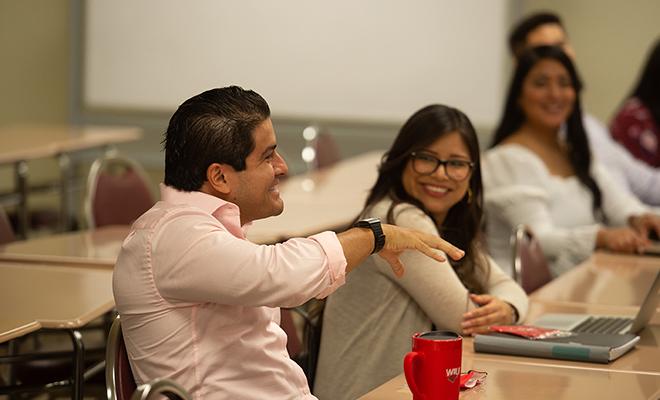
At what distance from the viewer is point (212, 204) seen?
2109 mm

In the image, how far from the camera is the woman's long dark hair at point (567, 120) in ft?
14.9

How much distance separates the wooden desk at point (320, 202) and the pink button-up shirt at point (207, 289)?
1425 millimetres

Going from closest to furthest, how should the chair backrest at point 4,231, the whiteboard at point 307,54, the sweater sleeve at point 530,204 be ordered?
the chair backrest at point 4,231, the sweater sleeve at point 530,204, the whiteboard at point 307,54

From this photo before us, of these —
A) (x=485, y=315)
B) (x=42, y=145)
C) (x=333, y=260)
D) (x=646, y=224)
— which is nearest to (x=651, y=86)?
(x=646, y=224)

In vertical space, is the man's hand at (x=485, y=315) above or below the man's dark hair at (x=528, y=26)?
below

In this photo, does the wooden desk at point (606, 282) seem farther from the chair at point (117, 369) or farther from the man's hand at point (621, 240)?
the chair at point (117, 369)

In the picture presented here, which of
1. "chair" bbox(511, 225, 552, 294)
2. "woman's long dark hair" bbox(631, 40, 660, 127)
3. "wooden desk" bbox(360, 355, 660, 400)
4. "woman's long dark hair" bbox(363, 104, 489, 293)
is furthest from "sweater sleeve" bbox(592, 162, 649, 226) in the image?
"wooden desk" bbox(360, 355, 660, 400)

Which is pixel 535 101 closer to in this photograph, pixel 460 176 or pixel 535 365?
pixel 460 176

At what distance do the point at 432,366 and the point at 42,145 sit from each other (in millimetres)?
4751

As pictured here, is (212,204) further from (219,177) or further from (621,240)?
(621,240)

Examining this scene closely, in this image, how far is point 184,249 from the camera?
2033mm

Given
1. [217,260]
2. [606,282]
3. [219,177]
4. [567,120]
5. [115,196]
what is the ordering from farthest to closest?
1. [115,196]
2. [567,120]
3. [606,282]
4. [219,177]
5. [217,260]

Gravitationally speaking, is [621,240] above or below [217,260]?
below

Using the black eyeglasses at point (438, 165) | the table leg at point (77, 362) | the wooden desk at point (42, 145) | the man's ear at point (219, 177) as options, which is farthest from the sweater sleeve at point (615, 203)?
the wooden desk at point (42, 145)
